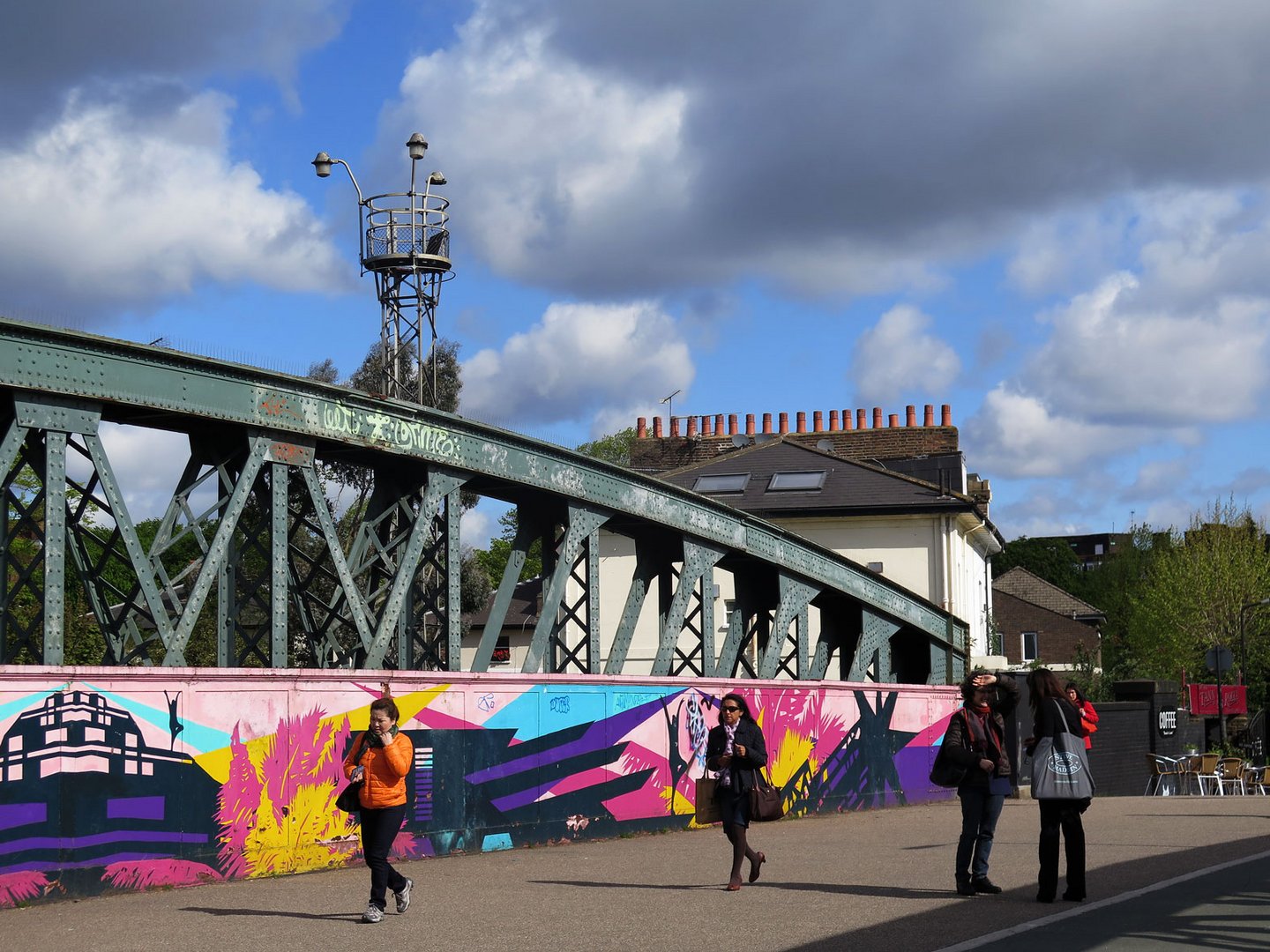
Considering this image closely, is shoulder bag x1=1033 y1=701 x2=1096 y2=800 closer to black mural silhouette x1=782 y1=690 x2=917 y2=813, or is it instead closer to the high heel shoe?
the high heel shoe

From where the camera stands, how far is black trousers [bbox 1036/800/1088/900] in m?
10.6

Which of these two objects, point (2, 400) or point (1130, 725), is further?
point (1130, 725)

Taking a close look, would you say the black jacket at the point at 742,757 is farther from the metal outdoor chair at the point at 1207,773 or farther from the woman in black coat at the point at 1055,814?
the metal outdoor chair at the point at 1207,773

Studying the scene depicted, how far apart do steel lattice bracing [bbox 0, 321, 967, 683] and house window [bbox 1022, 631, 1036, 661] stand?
5129cm

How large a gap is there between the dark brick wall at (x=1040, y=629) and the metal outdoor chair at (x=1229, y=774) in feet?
132

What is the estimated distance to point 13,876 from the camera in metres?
11.0

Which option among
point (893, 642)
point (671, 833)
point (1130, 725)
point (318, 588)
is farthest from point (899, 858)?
point (318, 588)

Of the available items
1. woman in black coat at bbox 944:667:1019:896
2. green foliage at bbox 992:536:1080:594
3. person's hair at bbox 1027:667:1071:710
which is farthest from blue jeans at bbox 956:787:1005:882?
green foliage at bbox 992:536:1080:594

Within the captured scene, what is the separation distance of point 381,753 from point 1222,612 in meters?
53.0

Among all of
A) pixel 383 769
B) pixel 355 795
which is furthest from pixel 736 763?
pixel 355 795

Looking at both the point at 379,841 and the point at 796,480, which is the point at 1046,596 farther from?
the point at 379,841

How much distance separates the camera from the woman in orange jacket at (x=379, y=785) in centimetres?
1027

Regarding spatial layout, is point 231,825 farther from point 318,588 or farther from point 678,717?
point 318,588

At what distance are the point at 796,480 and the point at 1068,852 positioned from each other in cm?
3463
